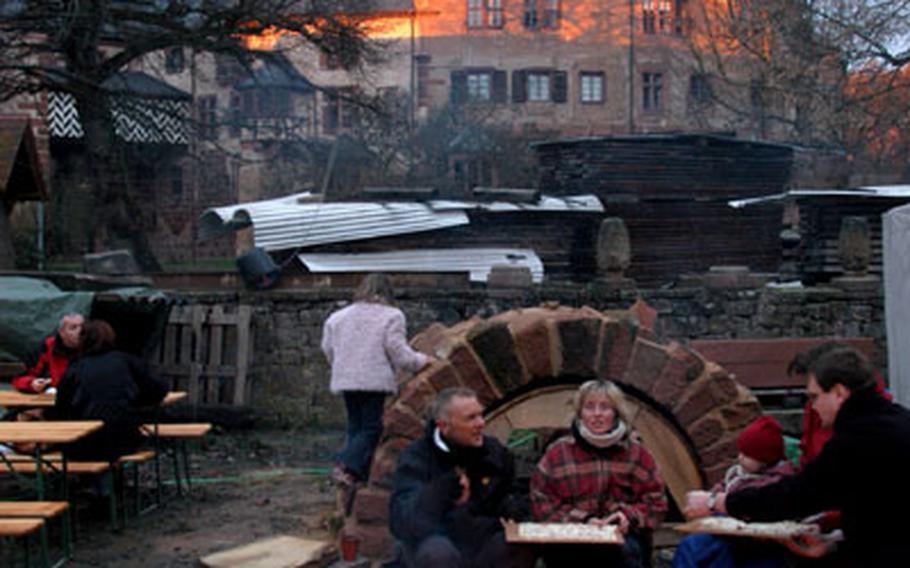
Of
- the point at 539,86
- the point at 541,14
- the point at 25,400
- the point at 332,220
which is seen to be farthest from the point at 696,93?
the point at 25,400

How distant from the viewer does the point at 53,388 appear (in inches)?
378

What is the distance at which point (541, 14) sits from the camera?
156 ft

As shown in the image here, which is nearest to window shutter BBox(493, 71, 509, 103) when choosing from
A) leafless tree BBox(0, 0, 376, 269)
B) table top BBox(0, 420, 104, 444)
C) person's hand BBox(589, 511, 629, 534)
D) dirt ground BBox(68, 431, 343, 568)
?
leafless tree BBox(0, 0, 376, 269)

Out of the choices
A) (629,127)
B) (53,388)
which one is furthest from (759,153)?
(629,127)

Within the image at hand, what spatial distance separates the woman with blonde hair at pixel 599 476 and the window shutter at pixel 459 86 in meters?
39.7

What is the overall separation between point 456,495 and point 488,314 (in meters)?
8.64

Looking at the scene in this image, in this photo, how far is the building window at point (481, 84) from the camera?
152 feet

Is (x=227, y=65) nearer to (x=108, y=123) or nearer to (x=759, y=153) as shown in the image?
(x=108, y=123)

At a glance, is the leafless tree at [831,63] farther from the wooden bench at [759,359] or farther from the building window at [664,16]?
the wooden bench at [759,359]

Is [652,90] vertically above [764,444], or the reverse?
[652,90]

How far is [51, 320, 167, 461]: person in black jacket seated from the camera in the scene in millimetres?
8586

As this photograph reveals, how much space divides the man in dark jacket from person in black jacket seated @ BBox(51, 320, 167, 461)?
208 inches

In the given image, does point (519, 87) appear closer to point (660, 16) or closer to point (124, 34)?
point (660, 16)

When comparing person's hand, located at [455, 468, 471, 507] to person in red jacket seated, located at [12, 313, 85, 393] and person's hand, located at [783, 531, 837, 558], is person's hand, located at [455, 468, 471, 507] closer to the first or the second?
person's hand, located at [783, 531, 837, 558]
